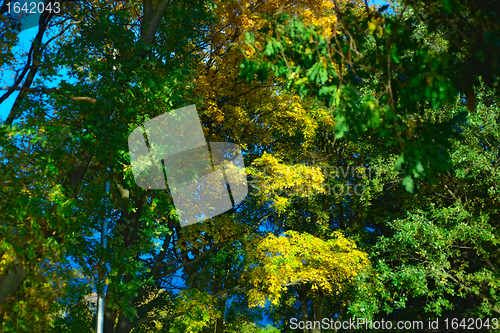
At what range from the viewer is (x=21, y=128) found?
9.65 meters

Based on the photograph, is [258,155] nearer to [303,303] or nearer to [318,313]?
[303,303]

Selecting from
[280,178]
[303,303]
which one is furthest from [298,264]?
[303,303]

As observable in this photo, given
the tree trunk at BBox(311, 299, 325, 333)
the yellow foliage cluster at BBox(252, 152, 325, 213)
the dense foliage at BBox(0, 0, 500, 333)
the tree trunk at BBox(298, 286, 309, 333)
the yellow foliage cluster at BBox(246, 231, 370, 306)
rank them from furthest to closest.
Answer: the tree trunk at BBox(298, 286, 309, 333), the tree trunk at BBox(311, 299, 325, 333), the yellow foliage cluster at BBox(252, 152, 325, 213), the yellow foliage cluster at BBox(246, 231, 370, 306), the dense foliage at BBox(0, 0, 500, 333)

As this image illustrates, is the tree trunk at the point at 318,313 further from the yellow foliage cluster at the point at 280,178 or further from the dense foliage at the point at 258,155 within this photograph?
the yellow foliage cluster at the point at 280,178

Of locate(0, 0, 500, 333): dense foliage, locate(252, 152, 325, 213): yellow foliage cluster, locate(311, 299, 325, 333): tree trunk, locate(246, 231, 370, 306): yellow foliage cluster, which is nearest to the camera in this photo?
locate(0, 0, 500, 333): dense foliage

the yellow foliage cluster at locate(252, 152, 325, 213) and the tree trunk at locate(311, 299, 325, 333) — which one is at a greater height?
the yellow foliage cluster at locate(252, 152, 325, 213)

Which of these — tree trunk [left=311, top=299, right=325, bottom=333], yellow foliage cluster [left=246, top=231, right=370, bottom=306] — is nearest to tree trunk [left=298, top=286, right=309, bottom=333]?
tree trunk [left=311, top=299, right=325, bottom=333]

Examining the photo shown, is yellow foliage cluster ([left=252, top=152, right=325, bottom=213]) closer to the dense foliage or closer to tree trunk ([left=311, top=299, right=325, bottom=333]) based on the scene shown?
the dense foliage

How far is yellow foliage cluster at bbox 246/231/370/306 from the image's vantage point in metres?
14.8

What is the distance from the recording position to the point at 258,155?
63.8 ft

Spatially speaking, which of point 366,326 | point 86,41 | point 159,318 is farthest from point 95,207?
point 366,326

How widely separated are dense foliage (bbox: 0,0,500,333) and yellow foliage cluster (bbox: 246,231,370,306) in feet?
0.30

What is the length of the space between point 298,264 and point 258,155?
5.40m

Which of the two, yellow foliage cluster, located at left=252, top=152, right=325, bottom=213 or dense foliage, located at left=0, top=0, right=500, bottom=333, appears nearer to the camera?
dense foliage, located at left=0, top=0, right=500, bottom=333
